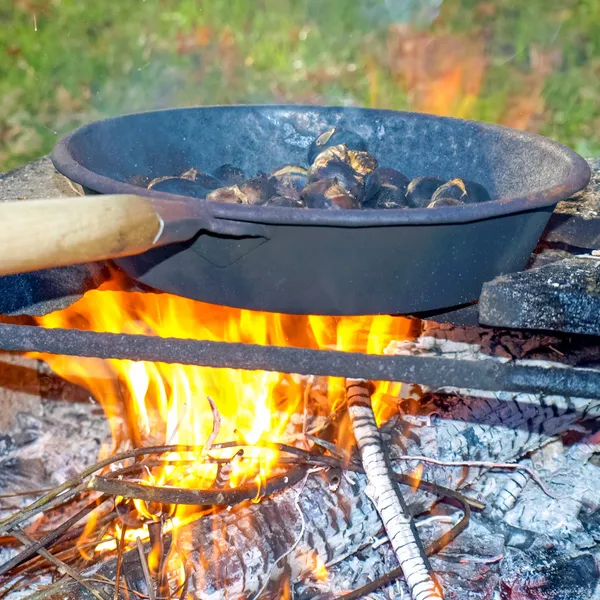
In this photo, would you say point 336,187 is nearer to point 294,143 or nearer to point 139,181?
point 139,181

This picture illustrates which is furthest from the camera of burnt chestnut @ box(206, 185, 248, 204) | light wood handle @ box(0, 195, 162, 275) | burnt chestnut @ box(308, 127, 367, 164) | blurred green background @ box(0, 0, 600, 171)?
blurred green background @ box(0, 0, 600, 171)

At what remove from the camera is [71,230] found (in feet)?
3.20

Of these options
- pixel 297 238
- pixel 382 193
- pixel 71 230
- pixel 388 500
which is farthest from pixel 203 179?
pixel 388 500

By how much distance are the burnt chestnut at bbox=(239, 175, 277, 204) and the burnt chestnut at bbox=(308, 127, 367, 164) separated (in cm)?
31

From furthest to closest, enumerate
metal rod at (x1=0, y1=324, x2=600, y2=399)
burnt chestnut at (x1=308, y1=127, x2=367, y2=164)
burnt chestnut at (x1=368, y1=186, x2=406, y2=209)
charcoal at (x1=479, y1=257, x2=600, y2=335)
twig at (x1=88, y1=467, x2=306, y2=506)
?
burnt chestnut at (x1=308, y1=127, x2=367, y2=164), twig at (x1=88, y1=467, x2=306, y2=506), burnt chestnut at (x1=368, y1=186, x2=406, y2=209), charcoal at (x1=479, y1=257, x2=600, y2=335), metal rod at (x1=0, y1=324, x2=600, y2=399)

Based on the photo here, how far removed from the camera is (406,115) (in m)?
1.91

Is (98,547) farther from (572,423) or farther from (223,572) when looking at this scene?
(572,423)

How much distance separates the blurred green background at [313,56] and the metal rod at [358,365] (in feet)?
12.2

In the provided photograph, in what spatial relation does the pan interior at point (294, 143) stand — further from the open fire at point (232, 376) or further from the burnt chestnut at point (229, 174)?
the open fire at point (232, 376)

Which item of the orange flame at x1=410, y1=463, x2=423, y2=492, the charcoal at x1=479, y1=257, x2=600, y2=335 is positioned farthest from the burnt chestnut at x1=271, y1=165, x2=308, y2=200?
the orange flame at x1=410, y1=463, x2=423, y2=492

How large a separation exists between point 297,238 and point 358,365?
233 mm

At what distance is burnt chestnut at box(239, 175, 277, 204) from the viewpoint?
1453 mm

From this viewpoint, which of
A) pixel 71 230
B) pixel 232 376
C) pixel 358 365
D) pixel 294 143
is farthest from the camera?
pixel 232 376

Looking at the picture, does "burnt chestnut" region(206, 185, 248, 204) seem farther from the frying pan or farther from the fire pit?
the fire pit
